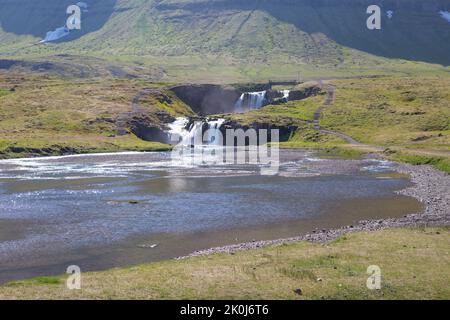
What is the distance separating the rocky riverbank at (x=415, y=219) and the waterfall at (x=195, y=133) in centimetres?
8850

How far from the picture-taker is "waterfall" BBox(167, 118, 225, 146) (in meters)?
170

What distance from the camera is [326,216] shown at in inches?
2424

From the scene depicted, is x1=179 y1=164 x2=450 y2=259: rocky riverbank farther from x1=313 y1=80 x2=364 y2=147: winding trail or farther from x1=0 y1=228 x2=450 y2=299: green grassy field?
x1=313 y1=80 x2=364 y2=147: winding trail

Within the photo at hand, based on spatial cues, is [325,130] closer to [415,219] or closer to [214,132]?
[214,132]

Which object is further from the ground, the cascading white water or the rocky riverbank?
the cascading white water

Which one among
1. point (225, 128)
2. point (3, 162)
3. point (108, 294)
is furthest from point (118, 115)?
point (108, 294)

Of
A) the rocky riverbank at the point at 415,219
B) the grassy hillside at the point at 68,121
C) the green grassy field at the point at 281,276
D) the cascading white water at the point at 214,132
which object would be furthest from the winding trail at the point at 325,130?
the green grassy field at the point at 281,276

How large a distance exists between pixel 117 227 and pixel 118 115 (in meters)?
124

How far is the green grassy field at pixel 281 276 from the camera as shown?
32.8 m

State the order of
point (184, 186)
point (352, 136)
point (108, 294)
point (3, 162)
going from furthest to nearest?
1. point (352, 136)
2. point (3, 162)
3. point (184, 186)
4. point (108, 294)

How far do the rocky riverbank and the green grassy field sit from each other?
2844 mm

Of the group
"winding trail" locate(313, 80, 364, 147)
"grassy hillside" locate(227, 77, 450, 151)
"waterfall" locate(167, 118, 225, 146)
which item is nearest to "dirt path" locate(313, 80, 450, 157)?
"winding trail" locate(313, 80, 364, 147)

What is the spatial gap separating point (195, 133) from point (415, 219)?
11724 centimetres

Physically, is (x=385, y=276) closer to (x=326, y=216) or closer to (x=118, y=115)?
(x=326, y=216)
